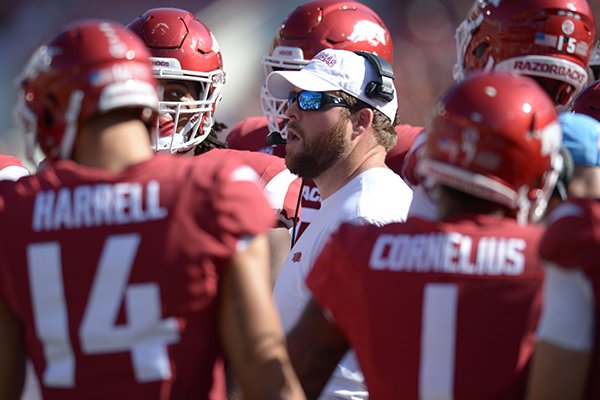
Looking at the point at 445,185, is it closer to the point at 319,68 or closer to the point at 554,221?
the point at 554,221

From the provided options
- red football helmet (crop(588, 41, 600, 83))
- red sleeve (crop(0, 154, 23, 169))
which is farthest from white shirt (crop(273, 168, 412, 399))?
red football helmet (crop(588, 41, 600, 83))

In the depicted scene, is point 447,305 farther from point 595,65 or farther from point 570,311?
point 595,65

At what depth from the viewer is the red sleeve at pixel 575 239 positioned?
6.10 feet

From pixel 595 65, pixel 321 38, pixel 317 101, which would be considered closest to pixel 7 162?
pixel 317 101

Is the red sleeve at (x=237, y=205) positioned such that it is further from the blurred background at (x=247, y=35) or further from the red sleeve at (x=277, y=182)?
the blurred background at (x=247, y=35)

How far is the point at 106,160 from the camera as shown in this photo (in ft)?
7.02

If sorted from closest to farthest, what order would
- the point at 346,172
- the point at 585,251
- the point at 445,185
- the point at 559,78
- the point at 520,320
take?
the point at 585,251, the point at 520,320, the point at 445,185, the point at 559,78, the point at 346,172

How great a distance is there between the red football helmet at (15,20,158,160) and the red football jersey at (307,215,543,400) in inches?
24.3

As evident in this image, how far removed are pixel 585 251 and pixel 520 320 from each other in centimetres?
24

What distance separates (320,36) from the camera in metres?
4.76

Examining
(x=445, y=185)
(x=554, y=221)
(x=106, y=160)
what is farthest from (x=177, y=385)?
(x=554, y=221)

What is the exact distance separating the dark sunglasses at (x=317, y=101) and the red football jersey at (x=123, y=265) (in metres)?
1.51

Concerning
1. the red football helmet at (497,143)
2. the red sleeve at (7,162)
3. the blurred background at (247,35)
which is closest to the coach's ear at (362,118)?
the red sleeve at (7,162)

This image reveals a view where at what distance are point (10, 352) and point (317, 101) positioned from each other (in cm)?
173
